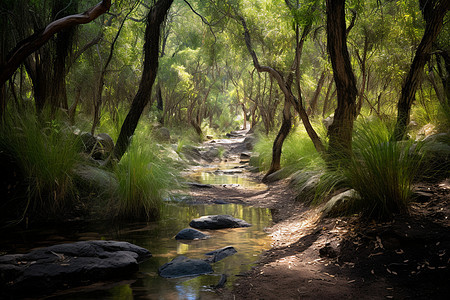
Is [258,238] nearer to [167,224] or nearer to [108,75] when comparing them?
[167,224]

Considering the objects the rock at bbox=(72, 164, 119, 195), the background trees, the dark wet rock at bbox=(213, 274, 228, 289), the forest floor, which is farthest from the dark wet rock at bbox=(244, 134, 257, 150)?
the dark wet rock at bbox=(213, 274, 228, 289)

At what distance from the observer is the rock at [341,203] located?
4.38m

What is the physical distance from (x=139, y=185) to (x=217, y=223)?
4.67 ft

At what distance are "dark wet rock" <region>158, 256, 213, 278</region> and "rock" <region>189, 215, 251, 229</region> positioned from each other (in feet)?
5.77

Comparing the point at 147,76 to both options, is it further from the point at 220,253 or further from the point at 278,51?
the point at 278,51

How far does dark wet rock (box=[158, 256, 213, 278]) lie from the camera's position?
140 inches

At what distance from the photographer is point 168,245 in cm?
460

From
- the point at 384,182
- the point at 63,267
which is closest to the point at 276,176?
the point at 384,182

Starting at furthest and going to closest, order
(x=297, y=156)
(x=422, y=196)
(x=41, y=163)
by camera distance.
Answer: (x=297, y=156), (x=41, y=163), (x=422, y=196)

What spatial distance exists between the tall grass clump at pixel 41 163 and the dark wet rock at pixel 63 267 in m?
2.11

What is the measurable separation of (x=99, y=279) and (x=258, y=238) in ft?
7.74

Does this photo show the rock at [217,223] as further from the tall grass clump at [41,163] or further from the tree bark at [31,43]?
the tree bark at [31,43]

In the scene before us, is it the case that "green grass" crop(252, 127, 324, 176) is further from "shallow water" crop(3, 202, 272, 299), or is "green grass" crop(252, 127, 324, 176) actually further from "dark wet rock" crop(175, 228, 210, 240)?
"dark wet rock" crop(175, 228, 210, 240)

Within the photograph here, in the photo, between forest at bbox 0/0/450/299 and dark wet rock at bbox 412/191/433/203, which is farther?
dark wet rock at bbox 412/191/433/203
